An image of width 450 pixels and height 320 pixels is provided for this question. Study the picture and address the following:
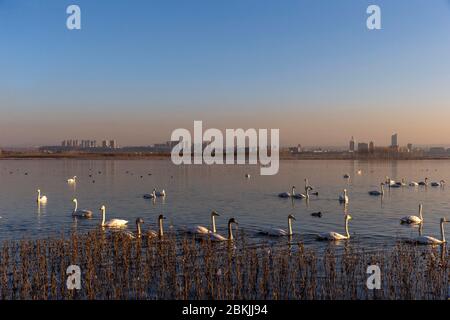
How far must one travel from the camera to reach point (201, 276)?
14.3 m

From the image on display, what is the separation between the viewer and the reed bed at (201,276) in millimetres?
12445

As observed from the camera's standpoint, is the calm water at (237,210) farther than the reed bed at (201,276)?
Yes

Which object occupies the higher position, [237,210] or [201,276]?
[201,276]

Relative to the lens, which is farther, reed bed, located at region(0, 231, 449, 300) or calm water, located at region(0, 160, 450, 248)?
calm water, located at region(0, 160, 450, 248)

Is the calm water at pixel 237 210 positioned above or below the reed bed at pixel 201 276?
below

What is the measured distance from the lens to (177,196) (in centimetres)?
4109

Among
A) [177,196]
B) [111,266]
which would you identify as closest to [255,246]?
[111,266]

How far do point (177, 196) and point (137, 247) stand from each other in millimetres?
24112

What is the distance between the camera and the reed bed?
12445 millimetres

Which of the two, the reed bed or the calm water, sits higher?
the reed bed

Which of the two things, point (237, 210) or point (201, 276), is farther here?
point (237, 210)

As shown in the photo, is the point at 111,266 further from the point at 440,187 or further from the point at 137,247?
the point at 440,187
